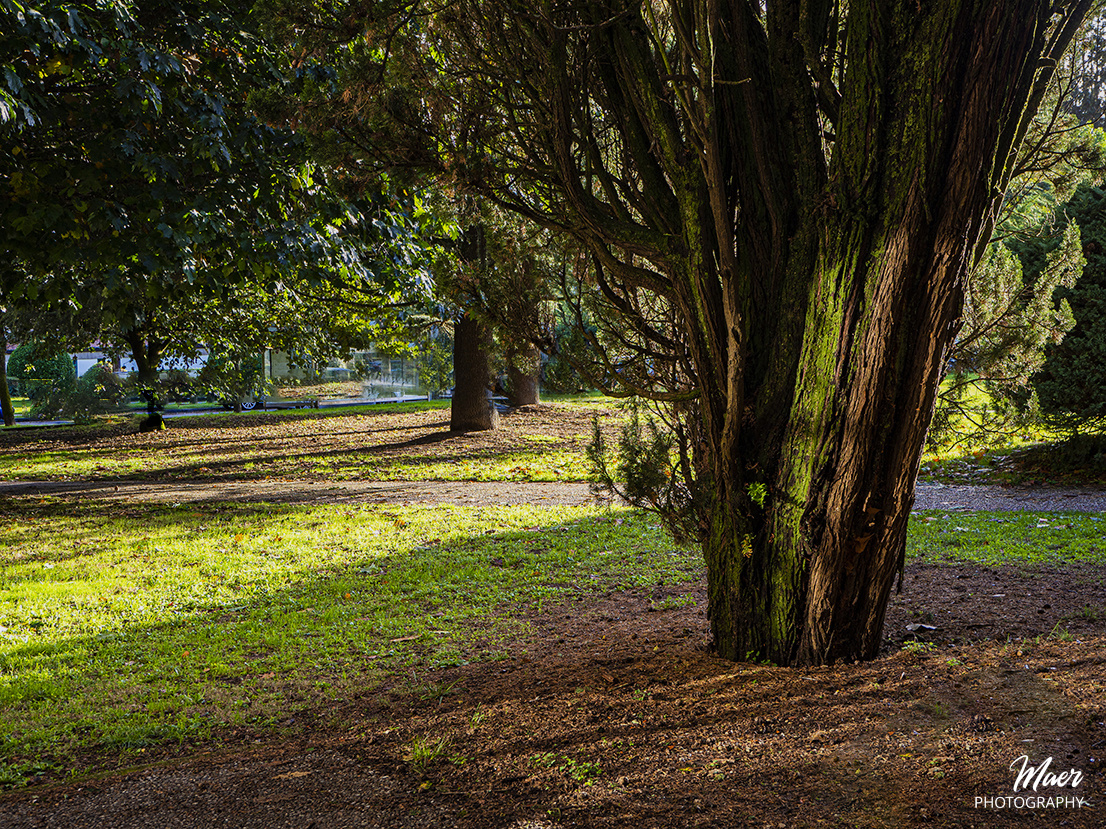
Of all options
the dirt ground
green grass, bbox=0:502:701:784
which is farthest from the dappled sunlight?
the dirt ground

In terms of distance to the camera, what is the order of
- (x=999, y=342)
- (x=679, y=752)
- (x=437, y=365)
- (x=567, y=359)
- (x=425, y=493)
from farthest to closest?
(x=437, y=365) < (x=425, y=493) < (x=999, y=342) < (x=567, y=359) < (x=679, y=752)

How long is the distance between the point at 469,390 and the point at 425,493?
20.8 feet

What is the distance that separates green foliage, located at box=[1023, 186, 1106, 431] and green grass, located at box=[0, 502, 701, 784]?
18.4 feet

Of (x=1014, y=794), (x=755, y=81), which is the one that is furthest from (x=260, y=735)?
(x=755, y=81)

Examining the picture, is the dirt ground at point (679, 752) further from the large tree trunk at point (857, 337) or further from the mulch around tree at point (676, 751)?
the large tree trunk at point (857, 337)

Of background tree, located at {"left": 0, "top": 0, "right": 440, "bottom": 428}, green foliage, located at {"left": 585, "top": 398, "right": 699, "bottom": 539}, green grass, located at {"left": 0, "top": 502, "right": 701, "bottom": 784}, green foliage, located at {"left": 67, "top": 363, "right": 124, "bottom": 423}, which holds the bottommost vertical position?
green grass, located at {"left": 0, "top": 502, "right": 701, "bottom": 784}

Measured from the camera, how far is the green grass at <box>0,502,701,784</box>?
13.2 ft

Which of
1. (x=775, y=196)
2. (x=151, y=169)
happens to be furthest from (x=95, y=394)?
(x=775, y=196)

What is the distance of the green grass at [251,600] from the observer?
4.03m

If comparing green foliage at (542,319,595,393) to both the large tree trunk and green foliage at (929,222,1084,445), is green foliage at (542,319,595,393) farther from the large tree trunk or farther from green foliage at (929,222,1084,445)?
green foliage at (929,222,1084,445)

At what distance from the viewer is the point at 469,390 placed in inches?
679

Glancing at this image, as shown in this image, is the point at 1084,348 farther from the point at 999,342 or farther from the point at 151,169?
the point at 151,169

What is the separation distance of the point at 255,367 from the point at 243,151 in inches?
653

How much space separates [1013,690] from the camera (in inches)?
118
